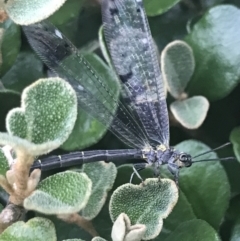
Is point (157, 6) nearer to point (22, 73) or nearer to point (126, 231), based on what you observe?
point (22, 73)

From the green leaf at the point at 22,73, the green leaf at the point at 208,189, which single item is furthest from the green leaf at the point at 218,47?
the green leaf at the point at 22,73

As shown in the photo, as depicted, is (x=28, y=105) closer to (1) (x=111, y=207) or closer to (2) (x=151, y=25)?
(1) (x=111, y=207)

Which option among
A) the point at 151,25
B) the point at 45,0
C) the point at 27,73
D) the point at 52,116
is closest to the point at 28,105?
the point at 52,116

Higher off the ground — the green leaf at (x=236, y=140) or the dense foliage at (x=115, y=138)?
the dense foliage at (x=115, y=138)

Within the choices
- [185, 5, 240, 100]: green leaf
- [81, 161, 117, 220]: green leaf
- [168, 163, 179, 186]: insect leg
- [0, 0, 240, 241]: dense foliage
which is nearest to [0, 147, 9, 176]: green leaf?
[0, 0, 240, 241]: dense foliage

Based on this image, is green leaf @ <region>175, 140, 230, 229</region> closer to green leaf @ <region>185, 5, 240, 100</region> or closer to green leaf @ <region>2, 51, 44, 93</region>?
green leaf @ <region>185, 5, 240, 100</region>

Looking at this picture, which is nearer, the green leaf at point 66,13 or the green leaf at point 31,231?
the green leaf at point 31,231

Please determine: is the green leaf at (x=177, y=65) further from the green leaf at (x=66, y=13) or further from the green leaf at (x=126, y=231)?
the green leaf at (x=126, y=231)

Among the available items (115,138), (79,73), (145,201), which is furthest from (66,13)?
(145,201)
